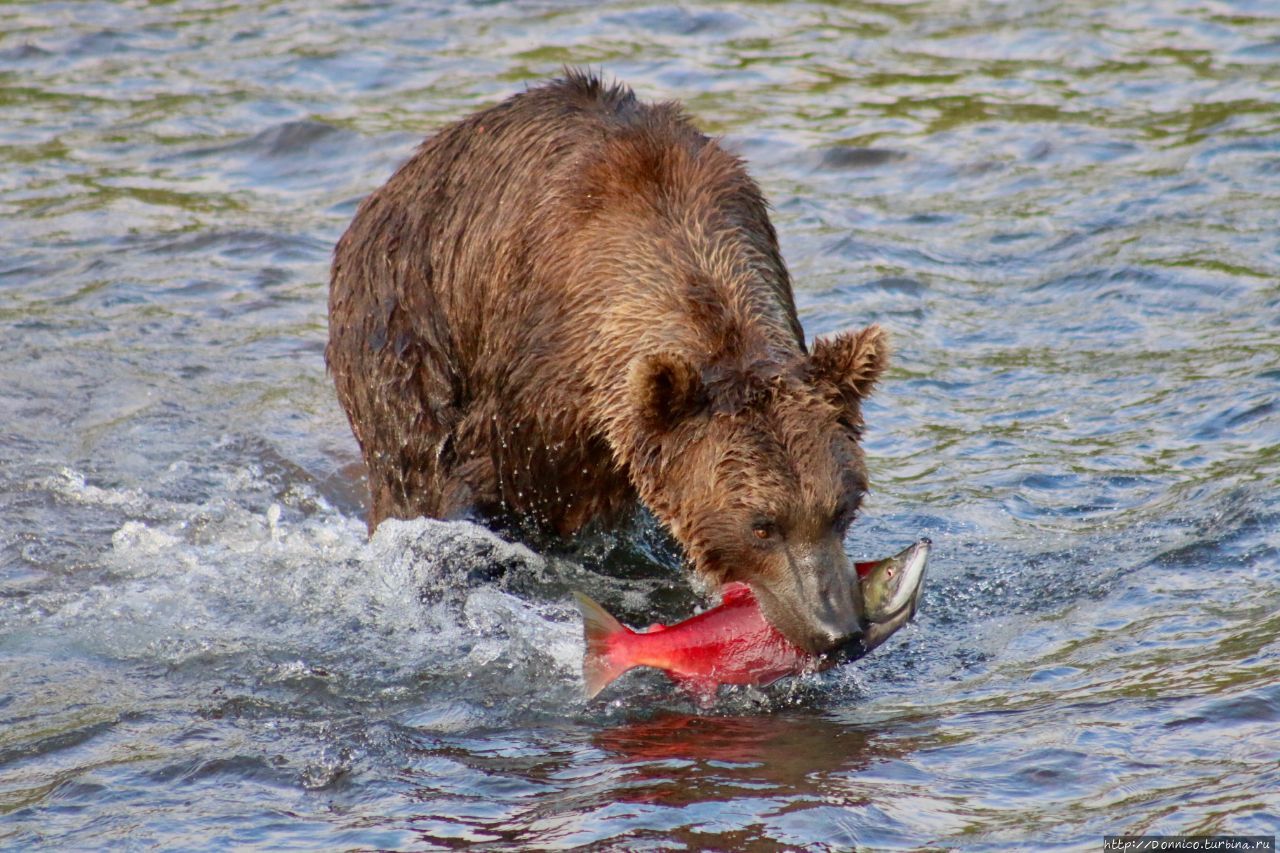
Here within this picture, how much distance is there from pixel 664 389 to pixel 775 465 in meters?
0.50

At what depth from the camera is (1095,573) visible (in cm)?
770

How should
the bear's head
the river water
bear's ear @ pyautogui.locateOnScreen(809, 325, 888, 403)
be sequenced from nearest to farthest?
1. the river water
2. the bear's head
3. bear's ear @ pyautogui.locateOnScreen(809, 325, 888, 403)

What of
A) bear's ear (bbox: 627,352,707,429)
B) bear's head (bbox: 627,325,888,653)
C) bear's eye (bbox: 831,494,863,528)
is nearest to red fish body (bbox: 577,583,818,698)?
bear's head (bbox: 627,325,888,653)

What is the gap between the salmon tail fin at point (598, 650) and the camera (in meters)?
6.49

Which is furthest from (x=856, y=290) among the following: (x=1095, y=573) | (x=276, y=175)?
(x=276, y=175)

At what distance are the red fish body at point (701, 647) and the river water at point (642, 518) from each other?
228mm

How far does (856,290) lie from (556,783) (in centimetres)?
589

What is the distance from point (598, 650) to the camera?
653cm

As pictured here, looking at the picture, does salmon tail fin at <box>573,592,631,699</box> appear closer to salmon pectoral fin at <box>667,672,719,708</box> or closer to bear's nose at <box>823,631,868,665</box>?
salmon pectoral fin at <box>667,672,719,708</box>

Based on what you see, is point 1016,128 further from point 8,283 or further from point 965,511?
point 8,283

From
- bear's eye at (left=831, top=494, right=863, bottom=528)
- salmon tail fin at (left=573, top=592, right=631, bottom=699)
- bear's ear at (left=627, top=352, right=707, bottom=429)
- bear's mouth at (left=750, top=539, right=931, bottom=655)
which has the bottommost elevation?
salmon tail fin at (left=573, top=592, right=631, bottom=699)

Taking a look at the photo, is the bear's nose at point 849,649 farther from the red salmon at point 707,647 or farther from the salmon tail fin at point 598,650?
the salmon tail fin at point 598,650

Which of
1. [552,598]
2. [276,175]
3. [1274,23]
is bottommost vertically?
[552,598]

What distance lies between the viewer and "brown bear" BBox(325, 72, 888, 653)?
6402 millimetres
